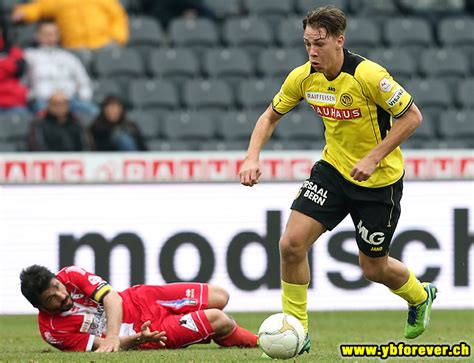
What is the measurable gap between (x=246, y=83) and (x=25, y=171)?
3.82 m

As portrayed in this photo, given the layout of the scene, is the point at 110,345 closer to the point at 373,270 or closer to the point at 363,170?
the point at 373,270

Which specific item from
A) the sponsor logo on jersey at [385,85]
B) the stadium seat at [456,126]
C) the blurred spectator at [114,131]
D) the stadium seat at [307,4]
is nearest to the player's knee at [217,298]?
the sponsor logo on jersey at [385,85]

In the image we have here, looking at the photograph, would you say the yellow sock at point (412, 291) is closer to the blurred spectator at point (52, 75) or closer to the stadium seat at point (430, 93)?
the blurred spectator at point (52, 75)

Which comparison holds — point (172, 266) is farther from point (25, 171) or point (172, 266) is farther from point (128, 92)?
point (128, 92)

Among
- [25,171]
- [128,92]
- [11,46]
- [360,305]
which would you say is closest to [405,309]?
[360,305]

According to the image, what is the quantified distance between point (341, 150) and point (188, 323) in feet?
5.05

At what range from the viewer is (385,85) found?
23.0ft

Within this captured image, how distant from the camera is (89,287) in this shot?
301 inches

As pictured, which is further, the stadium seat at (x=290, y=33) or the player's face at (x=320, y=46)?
the stadium seat at (x=290, y=33)

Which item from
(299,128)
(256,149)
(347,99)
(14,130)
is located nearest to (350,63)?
(347,99)

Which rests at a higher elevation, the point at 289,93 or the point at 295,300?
the point at 289,93

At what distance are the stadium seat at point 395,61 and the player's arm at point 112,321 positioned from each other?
8063mm

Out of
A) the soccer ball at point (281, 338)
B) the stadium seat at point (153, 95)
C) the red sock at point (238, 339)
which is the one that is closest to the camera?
the soccer ball at point (281, 338)

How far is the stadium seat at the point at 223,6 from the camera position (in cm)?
1603
